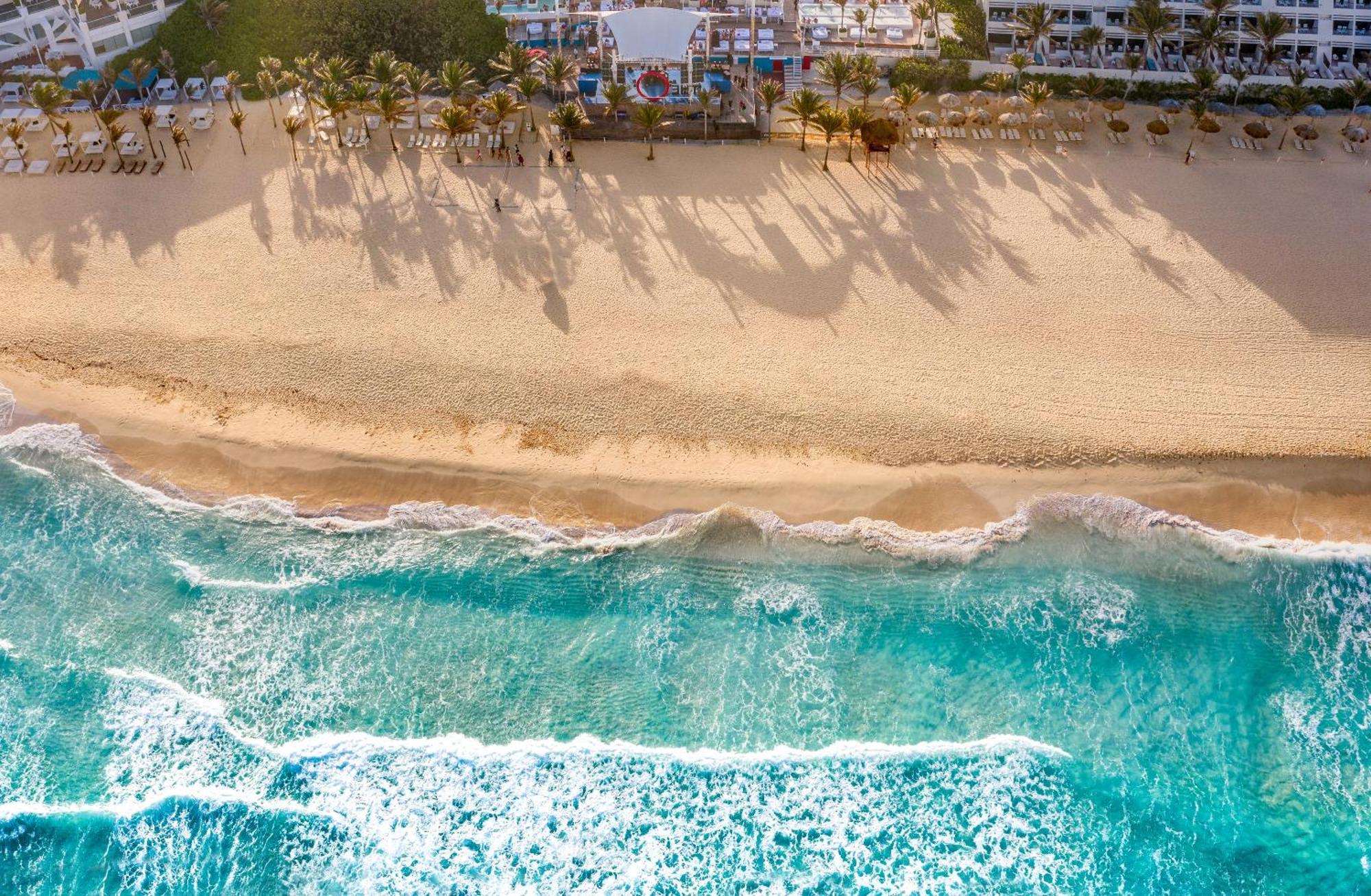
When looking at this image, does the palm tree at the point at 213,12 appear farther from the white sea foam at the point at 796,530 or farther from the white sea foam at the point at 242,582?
the white sea foam at the point at 242,582

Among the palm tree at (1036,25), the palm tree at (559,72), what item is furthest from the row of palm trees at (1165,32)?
the palm tree at (559,72)

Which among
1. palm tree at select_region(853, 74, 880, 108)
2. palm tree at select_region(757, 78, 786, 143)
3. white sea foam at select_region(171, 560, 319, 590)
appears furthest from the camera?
palm tree at select_region(853, 74, 880, 108)

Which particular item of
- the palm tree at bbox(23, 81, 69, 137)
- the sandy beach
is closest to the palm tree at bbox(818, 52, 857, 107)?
the sandy beach

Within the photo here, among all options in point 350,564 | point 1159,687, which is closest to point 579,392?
point 350,564

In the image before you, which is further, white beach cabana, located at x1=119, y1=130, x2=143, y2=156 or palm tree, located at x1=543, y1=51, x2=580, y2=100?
palm tree, located at x1=543, y1=51, x2=580, y2=100

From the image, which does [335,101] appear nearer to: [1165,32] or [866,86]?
[866,86]

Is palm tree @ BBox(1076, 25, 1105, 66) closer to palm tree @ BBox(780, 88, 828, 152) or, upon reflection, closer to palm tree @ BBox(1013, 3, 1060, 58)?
palm tree @ BBox(1013, 3, 1060, 58)
